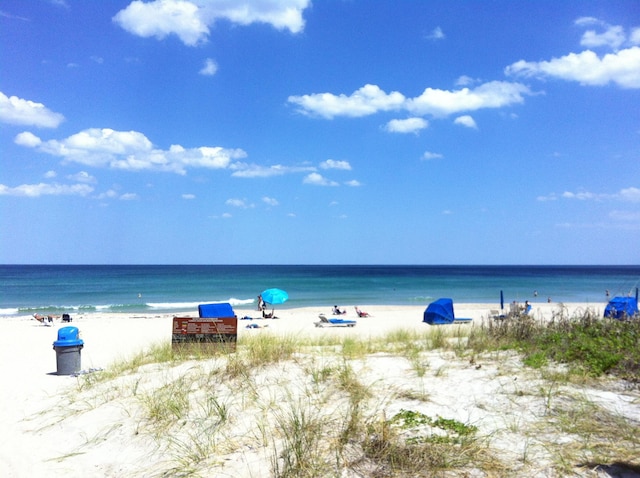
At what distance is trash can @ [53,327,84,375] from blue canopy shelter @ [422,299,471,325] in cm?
1442

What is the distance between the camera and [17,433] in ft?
18.5

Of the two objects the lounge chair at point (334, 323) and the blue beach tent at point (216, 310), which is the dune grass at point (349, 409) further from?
the lounge chair at point (334, 323)

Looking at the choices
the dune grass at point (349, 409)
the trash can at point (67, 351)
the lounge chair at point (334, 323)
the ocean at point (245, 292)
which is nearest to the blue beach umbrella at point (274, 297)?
the lounge chair at point (334, 323)

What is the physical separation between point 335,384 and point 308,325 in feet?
53.5

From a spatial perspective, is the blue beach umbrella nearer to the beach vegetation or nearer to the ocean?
the ocean

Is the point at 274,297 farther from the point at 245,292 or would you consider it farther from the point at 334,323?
the point at 245,292

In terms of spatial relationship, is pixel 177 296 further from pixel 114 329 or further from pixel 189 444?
pixel 189 444

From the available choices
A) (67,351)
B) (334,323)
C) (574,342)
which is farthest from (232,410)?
(334,323)

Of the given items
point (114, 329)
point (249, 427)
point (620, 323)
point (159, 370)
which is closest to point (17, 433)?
point (159, 370)

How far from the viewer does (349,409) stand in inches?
183

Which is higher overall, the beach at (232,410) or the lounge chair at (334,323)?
the beach at (232,410)

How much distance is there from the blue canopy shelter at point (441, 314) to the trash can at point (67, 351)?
47.3 ft

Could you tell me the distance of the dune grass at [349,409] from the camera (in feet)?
12.3

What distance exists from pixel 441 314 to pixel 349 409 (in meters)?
15.9
